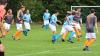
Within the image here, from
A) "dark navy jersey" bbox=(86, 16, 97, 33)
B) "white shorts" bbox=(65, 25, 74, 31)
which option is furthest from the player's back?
"white shorts" bbox=(65, 25, 74, 31)

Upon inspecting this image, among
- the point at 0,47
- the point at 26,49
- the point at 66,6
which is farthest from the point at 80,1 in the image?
the point at 0,47

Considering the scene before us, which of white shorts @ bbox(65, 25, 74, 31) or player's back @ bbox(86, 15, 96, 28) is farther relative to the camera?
white shorts @ bbox(65, 25, 74, 31)

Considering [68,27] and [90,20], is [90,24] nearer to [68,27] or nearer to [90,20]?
[90,20]

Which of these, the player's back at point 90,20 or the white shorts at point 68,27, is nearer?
the player's back at point 90,20

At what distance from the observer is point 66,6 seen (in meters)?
57.5

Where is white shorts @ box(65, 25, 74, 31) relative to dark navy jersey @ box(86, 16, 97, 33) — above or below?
below

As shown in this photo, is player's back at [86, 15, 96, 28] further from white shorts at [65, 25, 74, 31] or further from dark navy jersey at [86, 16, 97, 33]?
white shorts at [65, 25, 74, 31]

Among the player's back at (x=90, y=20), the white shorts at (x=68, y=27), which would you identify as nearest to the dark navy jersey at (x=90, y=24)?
the player's back at (x=90, y=20)

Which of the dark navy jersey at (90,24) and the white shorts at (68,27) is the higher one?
the dark navy jersey at (90,24)

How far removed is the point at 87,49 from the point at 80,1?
4032cm

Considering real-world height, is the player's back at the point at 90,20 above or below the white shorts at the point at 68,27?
above

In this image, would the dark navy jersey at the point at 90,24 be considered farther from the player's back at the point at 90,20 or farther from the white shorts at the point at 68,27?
the white shorts at the point at 68,27

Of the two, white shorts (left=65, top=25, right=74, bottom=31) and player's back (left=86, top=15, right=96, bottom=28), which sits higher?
player's back (left=86, top=15, right=96, bottom=28)

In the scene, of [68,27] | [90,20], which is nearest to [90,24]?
[90,20]
